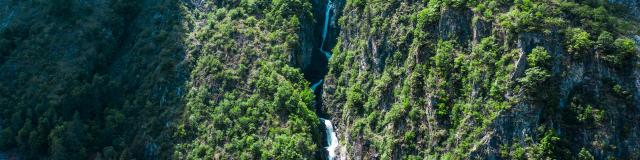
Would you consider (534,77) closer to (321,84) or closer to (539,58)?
(539,58)

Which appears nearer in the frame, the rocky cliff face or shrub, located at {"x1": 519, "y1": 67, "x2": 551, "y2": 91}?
the rocky cliff face

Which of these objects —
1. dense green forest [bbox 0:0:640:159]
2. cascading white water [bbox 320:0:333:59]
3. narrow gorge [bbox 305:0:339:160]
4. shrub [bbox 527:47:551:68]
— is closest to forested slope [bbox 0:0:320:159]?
dense green forest [bbox 0:0:640:159]

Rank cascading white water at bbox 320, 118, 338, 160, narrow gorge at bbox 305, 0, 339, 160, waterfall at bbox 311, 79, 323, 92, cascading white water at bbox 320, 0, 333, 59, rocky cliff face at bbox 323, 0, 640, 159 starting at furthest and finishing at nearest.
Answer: cascading white water at bbox 320, 0, 333, 59
waterfall at bbox 311, 79, 323, 92
narrow gorge at bbox 305, 0, 339, 160
cascading white water at bbox 320, 118, 338, 160
rocky cliff face at bbox 323, 0, 640, 159

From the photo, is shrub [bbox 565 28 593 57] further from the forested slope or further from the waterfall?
the waterfall

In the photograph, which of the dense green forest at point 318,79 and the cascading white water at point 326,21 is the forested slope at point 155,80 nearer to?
the dense green forest at point 318,79

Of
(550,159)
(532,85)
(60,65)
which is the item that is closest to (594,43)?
(532,85)

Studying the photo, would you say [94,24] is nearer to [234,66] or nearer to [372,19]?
[234,66]
